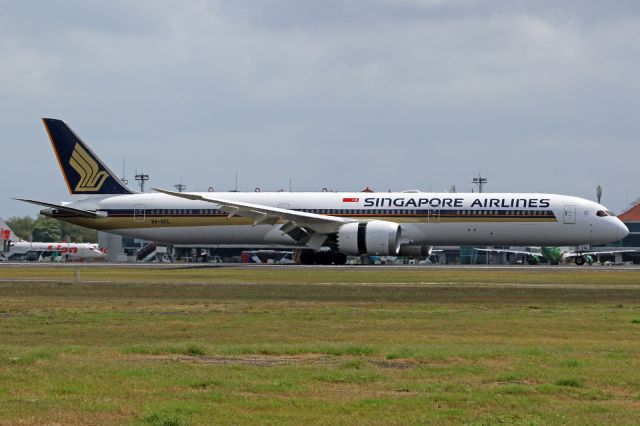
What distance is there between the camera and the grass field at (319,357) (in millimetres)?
13438

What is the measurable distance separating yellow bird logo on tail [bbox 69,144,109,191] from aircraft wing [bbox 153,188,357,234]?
1002 cm

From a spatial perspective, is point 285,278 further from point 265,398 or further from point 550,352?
point 265,398

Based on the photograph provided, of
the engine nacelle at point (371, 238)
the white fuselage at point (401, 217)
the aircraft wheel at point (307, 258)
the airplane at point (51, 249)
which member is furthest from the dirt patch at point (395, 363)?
the airplane at point (51, 249)

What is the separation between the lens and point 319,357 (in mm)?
19094

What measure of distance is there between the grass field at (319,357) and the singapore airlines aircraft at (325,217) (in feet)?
87.9

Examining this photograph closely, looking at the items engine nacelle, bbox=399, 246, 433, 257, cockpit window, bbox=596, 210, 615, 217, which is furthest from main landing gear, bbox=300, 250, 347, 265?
cockpit window, bbox=596, 210, 615, 217

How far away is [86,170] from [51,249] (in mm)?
88171

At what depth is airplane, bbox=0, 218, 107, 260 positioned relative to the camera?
14400 centimetres

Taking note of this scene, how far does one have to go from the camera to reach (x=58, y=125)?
72562 millimetres

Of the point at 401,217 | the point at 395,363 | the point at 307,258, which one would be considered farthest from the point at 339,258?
the point at 395,363

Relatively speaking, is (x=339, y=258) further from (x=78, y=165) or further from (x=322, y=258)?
(x=78, y=165)

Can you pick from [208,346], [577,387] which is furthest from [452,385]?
[208,346]

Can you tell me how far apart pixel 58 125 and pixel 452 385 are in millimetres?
61125

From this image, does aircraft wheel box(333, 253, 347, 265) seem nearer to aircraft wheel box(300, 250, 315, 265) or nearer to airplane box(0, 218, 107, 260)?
aircraft wheel box(300, 250, 315, 265)
